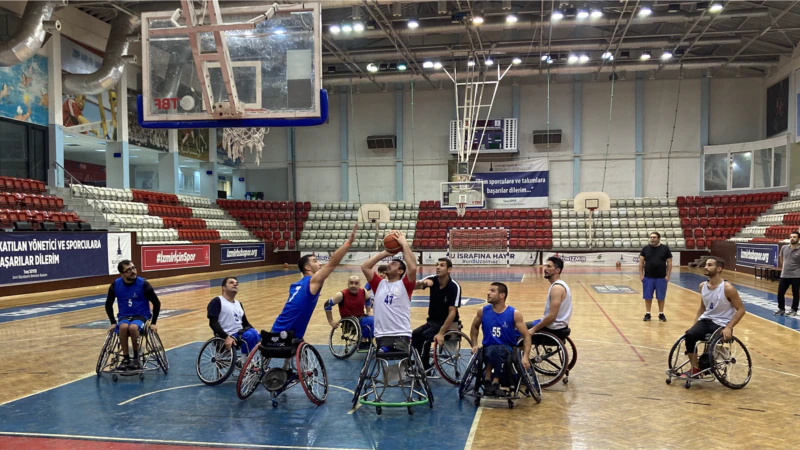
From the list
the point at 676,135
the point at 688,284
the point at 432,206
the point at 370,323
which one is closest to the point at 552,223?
the point at 432,206

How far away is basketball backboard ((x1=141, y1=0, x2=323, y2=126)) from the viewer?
7.75 metres

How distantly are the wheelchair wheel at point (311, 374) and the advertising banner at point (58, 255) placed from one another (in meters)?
12.2

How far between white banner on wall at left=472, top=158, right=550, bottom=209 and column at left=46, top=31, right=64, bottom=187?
18.7 meters

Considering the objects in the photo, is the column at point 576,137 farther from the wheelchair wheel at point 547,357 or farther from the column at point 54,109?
the wheelchair wheel at point 547,357

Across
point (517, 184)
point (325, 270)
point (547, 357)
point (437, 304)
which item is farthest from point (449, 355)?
point (517, 184)

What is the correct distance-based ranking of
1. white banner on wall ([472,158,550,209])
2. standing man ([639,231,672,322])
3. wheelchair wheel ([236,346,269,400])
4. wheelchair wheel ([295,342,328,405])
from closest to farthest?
wheelchair wheel ([295,342,328,405]), wheelchair wheel ([236,346,269,400]), standing man ([639,231,672,322]), white banner on wall ([472,158,550,209])

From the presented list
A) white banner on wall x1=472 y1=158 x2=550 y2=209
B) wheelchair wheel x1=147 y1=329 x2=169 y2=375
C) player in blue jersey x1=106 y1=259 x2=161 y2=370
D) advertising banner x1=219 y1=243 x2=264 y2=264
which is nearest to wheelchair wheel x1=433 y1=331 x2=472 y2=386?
wheelchair wheel x1=147 y1=329 x2=169 y2=375

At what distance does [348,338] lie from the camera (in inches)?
312

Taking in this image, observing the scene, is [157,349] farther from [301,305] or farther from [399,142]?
[399,142]

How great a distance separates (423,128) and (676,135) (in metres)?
12.9

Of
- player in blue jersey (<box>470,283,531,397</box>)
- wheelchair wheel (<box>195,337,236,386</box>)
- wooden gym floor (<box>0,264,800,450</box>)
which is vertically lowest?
wooden gym floor (<box>0,264,800,450</box>)

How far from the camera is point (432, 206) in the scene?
30.4 metres

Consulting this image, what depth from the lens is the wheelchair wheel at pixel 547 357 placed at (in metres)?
6.27

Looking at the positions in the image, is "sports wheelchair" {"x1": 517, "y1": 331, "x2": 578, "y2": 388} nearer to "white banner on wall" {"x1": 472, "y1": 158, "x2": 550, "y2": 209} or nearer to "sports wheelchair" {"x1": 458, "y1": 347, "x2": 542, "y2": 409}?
"sports wheelchair" {"x1": 458, "y1": 347, "x2": 542, "y2": 409}
